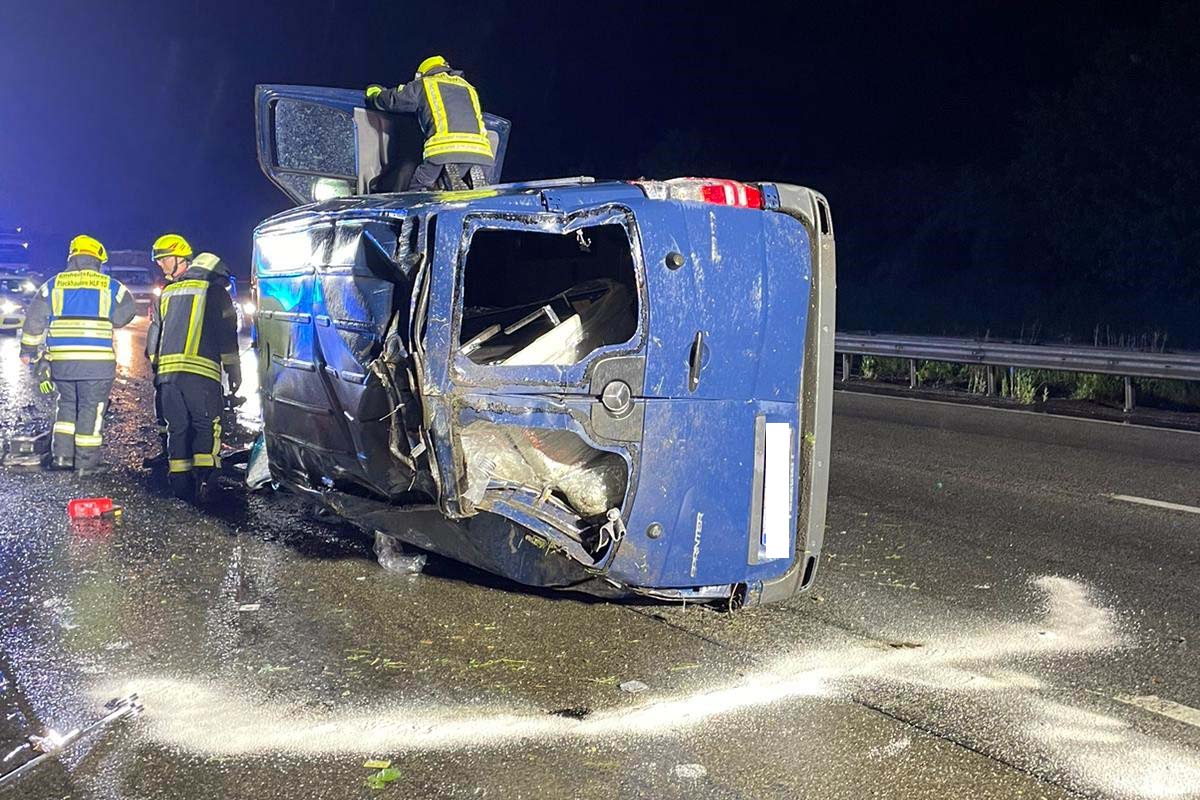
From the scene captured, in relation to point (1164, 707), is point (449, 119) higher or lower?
higher

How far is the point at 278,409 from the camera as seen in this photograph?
5.92 meters

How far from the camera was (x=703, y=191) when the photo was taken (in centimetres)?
437

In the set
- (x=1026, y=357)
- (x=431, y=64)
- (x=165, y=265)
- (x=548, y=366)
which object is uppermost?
(x=431, y=64)

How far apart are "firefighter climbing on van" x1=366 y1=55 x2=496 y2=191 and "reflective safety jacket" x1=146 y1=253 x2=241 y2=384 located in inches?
69.7

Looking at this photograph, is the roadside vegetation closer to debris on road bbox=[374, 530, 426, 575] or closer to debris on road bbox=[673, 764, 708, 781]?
debris on road bbox=[374, 530, 426, 575]

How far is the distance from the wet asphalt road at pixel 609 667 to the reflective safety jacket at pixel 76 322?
1.58 m

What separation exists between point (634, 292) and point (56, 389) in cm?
542

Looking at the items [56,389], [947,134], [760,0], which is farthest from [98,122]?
[56,389]

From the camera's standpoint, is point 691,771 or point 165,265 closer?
point 691,771

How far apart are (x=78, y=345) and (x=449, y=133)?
368 centimetres

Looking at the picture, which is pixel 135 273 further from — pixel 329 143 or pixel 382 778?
pixel 382 778

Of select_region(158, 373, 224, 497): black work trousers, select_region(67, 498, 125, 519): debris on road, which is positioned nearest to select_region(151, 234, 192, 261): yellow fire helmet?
select_region(158, 373, 224, 497): black work trousers

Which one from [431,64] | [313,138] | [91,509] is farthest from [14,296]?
[431,64]

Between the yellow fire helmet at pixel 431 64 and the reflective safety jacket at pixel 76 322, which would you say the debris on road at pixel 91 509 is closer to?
the reflective safety jacket at pixel 76 322
